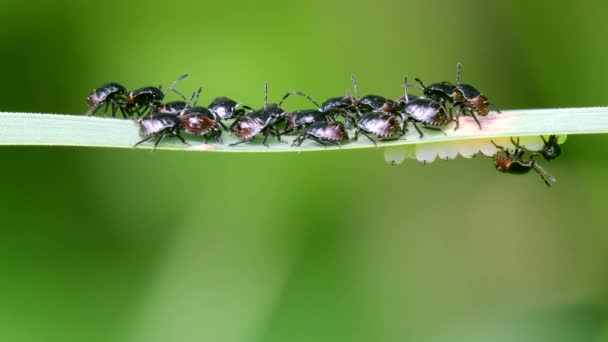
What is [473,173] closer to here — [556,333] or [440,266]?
[440,266]

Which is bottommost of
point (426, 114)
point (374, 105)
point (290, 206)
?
point (290, 206)

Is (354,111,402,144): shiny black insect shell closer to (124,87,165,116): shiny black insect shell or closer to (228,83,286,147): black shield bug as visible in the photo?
(228,83,286,147): black shield bug

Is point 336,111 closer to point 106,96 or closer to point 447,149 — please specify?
point 447,149

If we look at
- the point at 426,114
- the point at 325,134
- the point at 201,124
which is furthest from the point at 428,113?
the point at 201,124

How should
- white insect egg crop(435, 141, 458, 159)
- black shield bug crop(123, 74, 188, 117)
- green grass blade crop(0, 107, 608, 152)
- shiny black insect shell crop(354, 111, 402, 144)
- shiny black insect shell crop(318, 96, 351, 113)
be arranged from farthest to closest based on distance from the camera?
black shield bug crop(123, 74, 188, 117), shiny black insect shell crop(318, 96, 351, 113), white insect egg crop(435, 141, 458, 159), shiny black insect shell crop(354, 111, 402, 144), green grass blade crop(0, 107, 608, 152)

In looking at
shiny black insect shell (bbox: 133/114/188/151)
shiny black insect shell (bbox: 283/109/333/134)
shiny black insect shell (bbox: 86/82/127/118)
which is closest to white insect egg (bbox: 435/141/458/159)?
shiny black insect shell (bbox: 283/109/333/134)

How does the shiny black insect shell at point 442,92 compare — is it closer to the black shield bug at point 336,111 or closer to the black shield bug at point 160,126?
the black shield bug at point 336,111

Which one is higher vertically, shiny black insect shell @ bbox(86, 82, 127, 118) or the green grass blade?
shiny black insect shell @ bbox(86, 82, 127, 118)
